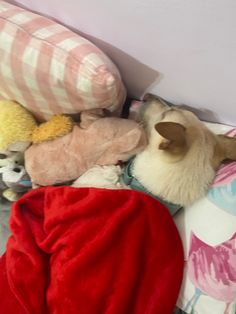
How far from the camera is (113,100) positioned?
81 centimetres

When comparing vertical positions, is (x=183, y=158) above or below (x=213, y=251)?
above

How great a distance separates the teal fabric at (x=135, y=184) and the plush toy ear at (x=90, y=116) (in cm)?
12

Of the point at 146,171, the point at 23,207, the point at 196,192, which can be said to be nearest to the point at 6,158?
the point at 23,207

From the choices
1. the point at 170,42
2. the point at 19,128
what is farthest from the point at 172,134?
the point at 19,128

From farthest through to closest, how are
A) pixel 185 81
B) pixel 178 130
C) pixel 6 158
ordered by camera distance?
pixel 6 158 < pixel 185 81 < pixel 178 130

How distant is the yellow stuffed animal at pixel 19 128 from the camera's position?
0.92 meters

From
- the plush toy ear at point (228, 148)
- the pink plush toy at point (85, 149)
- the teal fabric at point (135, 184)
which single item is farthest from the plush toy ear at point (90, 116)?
the plush toy ear at point (228, 148)

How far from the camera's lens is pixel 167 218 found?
2.65ft

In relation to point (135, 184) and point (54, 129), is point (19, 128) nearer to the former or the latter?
point (54, 129)

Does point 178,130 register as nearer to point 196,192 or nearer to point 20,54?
point 196,192

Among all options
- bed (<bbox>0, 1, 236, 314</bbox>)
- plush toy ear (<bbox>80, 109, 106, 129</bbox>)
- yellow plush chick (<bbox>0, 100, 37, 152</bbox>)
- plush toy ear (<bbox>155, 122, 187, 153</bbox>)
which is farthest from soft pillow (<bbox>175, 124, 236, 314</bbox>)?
yellow plush chick (<bbox>0, 100, 37, 152</bbox>)

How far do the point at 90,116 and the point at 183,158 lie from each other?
0.22 m

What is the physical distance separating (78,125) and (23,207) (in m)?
0.22

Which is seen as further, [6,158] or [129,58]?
[6,158]
